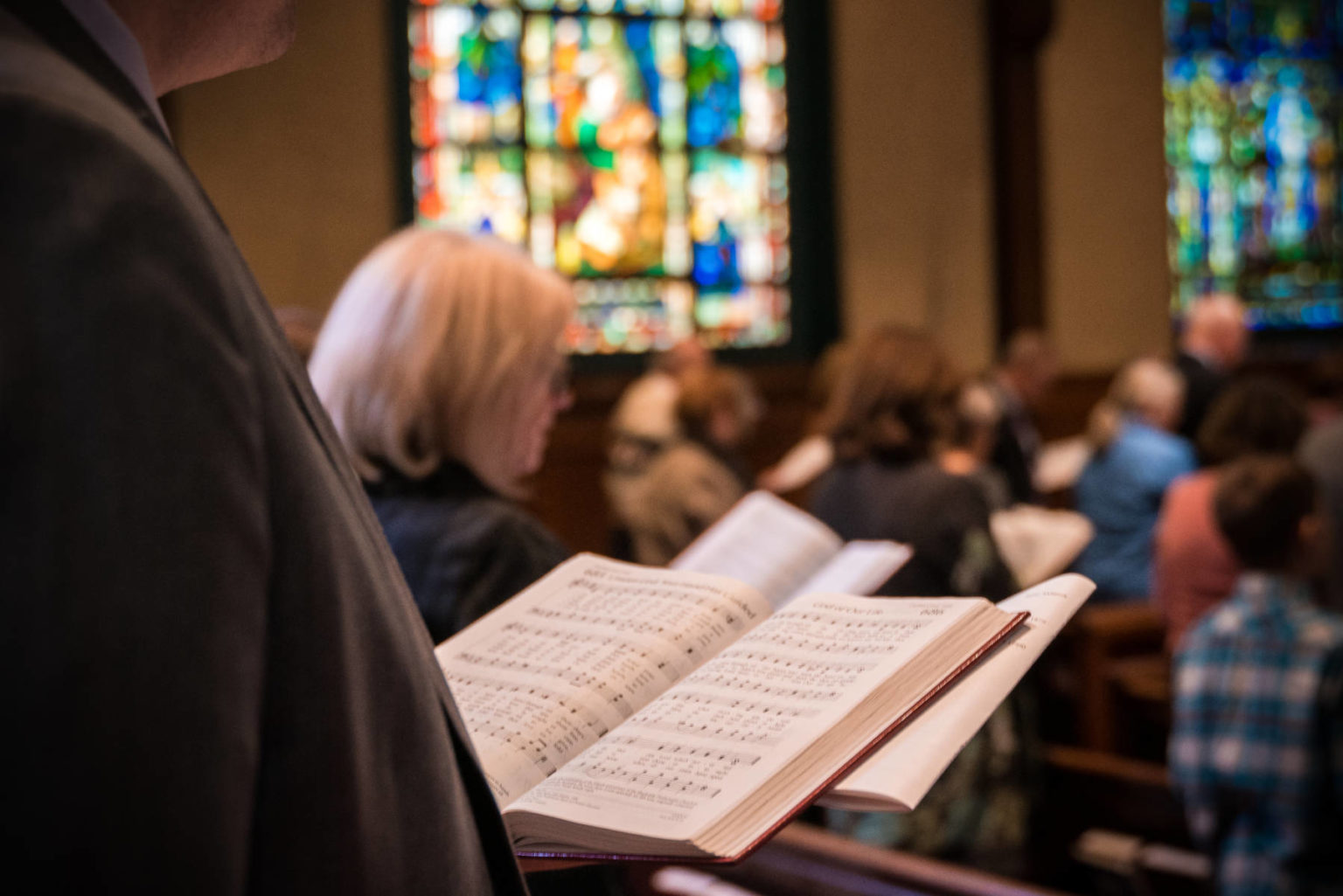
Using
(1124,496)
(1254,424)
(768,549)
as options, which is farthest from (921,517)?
(1124,496)

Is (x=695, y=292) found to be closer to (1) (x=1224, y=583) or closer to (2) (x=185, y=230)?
(1) (x=1224, y=583)

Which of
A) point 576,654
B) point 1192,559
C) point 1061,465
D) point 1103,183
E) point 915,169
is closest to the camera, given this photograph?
point 576,654

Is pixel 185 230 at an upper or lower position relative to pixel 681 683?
upper

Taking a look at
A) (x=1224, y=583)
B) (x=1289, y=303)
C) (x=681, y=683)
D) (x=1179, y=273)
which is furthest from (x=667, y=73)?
(x=681, y=683)

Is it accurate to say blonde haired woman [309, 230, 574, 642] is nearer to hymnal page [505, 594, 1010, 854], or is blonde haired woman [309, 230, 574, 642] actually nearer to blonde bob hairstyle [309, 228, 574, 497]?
blonde bob hairstyle [309, 228, 574, 497]

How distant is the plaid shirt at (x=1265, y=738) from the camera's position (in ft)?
9.07

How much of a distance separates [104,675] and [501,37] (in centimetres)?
754

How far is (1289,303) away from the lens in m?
9.82

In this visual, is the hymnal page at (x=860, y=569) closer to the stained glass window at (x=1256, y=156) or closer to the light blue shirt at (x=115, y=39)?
the light blue shirt at (x=115, y=39)

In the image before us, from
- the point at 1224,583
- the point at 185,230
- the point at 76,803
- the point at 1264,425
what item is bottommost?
the point at 1224,583

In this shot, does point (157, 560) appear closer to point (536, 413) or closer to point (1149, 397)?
point (536, 413)

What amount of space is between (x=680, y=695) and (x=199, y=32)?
0.61 meters

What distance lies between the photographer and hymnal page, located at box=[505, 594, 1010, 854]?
95cm

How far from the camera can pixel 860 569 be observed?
1475 mm
